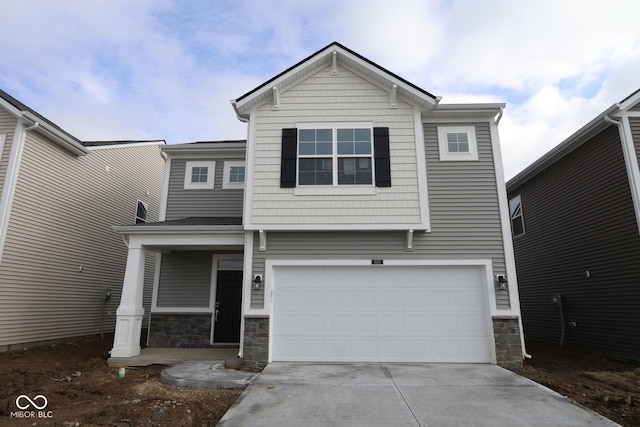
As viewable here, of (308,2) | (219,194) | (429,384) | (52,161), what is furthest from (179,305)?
(308,2)

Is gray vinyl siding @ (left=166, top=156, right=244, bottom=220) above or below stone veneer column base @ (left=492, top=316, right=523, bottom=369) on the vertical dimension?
above

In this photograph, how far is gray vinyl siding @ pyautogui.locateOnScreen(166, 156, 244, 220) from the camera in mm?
10531

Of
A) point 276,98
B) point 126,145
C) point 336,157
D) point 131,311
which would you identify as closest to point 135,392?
point 131,311

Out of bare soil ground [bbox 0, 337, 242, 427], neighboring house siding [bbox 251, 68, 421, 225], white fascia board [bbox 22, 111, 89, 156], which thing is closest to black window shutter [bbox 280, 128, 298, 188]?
neighboring house siding [bbox 251, 68, 421, 225]

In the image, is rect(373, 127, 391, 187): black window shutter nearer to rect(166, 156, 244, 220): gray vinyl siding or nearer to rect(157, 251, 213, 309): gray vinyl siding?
rect(166, 156, 244, 220): gray vinyl siding

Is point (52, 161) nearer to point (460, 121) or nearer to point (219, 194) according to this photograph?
point (219, 194)

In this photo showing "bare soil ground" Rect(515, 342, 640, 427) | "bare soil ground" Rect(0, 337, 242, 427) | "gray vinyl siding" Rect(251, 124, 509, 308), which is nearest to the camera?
"bare soil ground" Rect(0, 337, 242, 427)

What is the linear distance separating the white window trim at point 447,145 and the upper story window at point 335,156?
163 cm

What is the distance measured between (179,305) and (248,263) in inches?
127

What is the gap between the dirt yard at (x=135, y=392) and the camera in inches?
175

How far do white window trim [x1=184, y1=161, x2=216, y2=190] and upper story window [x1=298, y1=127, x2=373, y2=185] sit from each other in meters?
3.70

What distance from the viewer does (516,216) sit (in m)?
13.5

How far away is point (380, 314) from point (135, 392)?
455 centimetres

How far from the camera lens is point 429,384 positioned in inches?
229
